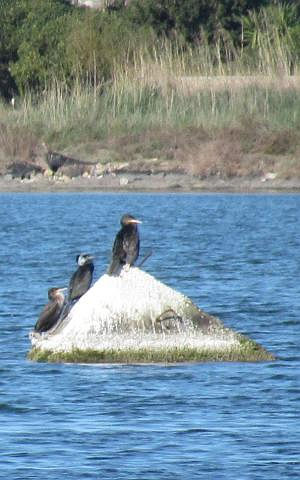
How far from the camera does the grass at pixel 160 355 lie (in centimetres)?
1666

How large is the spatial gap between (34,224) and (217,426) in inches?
1006

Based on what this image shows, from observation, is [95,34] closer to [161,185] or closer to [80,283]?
[161,185]

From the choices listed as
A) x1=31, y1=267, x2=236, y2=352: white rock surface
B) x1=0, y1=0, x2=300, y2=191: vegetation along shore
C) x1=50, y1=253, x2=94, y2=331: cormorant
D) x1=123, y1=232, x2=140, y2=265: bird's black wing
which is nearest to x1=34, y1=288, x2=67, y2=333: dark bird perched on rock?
x1=50, y1=253, x2=94, y2=331: cormorant

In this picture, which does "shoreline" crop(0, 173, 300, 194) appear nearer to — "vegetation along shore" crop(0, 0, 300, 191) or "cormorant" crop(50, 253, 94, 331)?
"vegetation along shore" crop(0, 0, 300, 191)

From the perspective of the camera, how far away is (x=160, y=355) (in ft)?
55.1

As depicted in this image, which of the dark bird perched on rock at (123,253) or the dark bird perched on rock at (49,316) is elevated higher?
the dark bird perched on rock at (123,253)

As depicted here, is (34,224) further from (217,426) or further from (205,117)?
(217,426)

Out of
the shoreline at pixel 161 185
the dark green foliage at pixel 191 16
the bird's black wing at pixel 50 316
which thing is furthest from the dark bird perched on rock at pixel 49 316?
the dark green foliage at pixel 191 16

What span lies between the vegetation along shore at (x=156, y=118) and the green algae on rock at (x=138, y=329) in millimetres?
28250

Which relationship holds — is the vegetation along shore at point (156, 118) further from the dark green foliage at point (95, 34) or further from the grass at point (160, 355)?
the grass at point (160, 355)

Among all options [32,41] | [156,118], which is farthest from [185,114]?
[32,41]

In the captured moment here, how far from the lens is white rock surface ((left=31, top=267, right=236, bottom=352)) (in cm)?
1653

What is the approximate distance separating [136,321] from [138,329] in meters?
0.07

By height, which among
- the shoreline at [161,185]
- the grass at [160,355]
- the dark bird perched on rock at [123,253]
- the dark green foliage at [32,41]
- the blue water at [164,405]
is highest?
the dark green foliage at [32,41]
